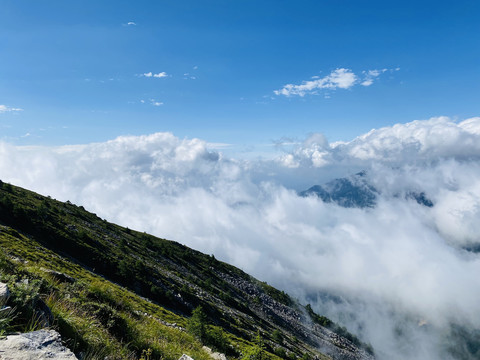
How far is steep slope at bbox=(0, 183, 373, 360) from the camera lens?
30.3 feet

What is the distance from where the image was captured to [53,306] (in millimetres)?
8828

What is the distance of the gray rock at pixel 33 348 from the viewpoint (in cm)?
507

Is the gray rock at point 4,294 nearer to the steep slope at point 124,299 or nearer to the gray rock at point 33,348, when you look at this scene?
the steep slope at point 124,299

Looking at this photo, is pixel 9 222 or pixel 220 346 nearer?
pixel 220 346

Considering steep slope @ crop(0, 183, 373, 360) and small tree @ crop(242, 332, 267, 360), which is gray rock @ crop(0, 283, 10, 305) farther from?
small tree @ crop(242, 332, 267, 360)

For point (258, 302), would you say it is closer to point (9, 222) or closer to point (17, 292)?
point (9, 222)

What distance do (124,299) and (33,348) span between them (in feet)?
44.1

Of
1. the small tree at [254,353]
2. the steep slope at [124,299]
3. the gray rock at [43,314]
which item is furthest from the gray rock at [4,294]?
the small tree at [254,353]

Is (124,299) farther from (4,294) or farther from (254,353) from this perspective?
(254,353)

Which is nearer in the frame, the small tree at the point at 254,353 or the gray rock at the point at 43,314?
the gray rock at the point at 43,314

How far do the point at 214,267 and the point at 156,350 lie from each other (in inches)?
7204

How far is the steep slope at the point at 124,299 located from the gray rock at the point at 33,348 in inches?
49.7

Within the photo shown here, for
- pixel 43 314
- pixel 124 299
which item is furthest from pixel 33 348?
pixel 124 299

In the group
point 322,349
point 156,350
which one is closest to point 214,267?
point 322,349
